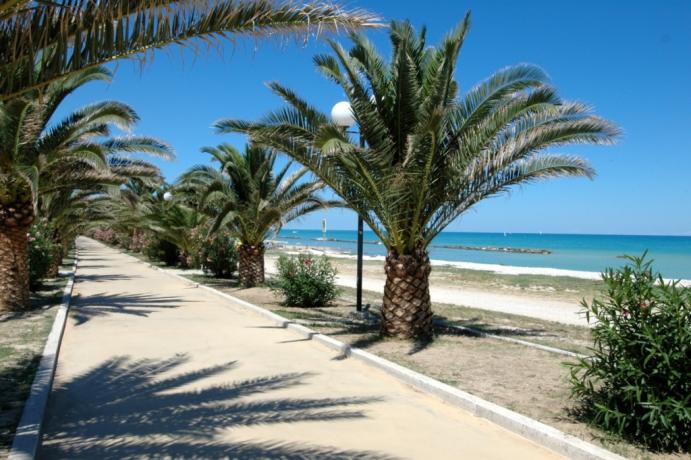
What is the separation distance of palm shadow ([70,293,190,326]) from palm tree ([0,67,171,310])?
4.31ft

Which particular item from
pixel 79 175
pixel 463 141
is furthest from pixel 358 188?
pixel 79 175

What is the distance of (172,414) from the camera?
16.1 feet

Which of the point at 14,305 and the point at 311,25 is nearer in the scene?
the point at 311,25

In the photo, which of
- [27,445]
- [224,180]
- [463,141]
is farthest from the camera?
[224,180]

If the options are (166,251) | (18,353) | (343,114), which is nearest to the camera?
(18,353)

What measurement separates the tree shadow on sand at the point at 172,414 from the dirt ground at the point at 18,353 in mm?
299

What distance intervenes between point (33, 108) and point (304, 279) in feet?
20.6

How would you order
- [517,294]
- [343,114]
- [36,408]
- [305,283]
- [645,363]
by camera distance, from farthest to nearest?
[517,294]
[305,283]
[343,114]
[36,408]
[645,363]

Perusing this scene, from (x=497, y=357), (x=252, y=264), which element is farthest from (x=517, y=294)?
(x=497, y=357)

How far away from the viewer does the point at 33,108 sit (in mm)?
9461

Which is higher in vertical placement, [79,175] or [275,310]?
[79,175]

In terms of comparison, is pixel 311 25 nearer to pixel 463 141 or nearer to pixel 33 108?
pixel 463 141

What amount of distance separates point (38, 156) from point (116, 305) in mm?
4089

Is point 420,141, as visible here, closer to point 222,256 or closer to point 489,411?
point 489,411
